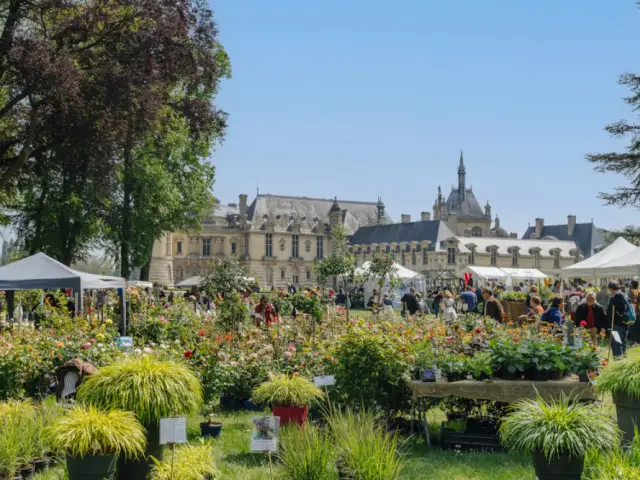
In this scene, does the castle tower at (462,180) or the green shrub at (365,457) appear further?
the castle tower at (462,180)

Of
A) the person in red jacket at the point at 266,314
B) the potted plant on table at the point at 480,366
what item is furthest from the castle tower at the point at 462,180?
the potted plant on table at the point at 480,366

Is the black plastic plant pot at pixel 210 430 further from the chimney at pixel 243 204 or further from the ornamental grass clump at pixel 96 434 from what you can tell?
the chimney at pixel 243 204

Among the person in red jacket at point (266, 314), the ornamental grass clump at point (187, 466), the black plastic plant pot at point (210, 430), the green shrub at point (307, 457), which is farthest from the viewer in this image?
the person in red jacket at point (266, 314)

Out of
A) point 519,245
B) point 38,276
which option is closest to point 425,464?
point 38,276

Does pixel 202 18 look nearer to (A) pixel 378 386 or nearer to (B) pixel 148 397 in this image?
(A) pixel 378 386

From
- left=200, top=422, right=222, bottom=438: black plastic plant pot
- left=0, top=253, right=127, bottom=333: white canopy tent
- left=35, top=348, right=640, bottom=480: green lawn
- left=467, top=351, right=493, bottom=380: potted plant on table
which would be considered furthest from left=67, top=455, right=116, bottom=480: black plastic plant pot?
left=0, top=253, right=127, bottom=333: white canopy tent

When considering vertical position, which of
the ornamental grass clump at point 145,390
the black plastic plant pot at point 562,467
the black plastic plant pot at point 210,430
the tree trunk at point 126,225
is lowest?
the black plastic plant pot at point 210,430

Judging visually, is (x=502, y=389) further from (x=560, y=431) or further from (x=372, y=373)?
(x=560, y=431)

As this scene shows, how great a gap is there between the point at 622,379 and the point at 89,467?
162 inches

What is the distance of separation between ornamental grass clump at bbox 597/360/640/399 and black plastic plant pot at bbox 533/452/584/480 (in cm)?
146

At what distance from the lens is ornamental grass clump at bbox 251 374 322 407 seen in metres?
6.86

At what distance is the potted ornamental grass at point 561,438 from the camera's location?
191 inches

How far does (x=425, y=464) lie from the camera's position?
6.61 meters

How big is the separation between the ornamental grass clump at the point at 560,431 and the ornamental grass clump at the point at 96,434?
2.56m
